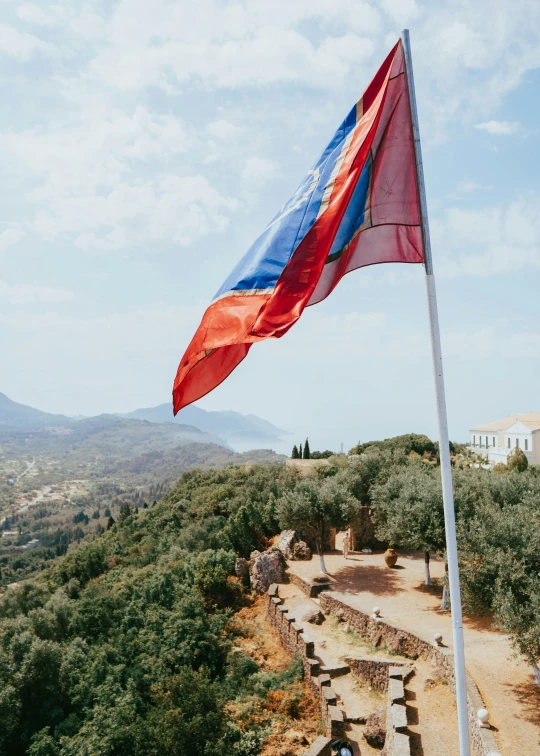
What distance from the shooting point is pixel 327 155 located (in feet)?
23.8

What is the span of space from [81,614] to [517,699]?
22.4 meters

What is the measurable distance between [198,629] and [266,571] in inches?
225

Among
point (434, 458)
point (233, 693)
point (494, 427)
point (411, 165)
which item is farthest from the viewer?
point (494, 427)

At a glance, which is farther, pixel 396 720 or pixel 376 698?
pixel 376 698

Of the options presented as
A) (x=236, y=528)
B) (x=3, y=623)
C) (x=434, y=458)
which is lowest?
(x=3, y=623)

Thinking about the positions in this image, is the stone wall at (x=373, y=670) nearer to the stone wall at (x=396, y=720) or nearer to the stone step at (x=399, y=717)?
the stone wall at (x=396, y=720)

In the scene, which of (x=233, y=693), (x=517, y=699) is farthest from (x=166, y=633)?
(x=517, y=699)

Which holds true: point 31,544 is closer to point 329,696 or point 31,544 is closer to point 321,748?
point 329,696

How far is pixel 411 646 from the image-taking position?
17031 mm

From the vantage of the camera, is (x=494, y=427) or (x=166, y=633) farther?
(x=494, y=427)

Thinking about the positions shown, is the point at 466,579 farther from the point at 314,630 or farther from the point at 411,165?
the point at 411,165

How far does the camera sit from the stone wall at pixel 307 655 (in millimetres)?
14231

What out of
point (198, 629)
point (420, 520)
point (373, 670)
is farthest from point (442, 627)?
point (198, 629)

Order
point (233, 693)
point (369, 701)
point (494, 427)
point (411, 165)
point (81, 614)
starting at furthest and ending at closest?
point (494, 427), point (81, 614), point (233, 693), point (369, 701), point (411, 165)
